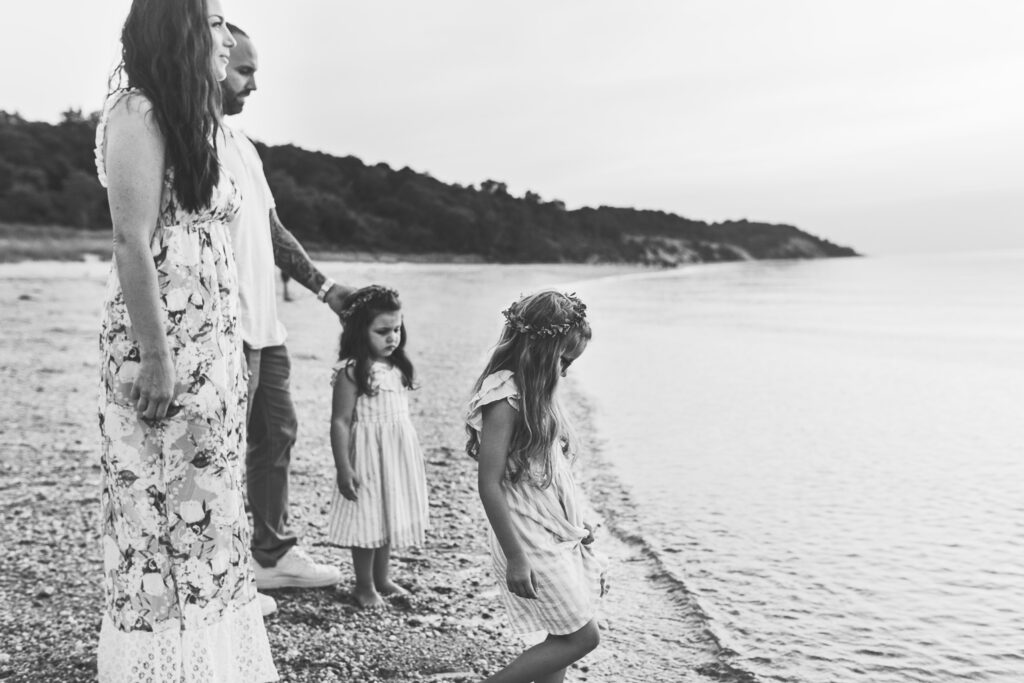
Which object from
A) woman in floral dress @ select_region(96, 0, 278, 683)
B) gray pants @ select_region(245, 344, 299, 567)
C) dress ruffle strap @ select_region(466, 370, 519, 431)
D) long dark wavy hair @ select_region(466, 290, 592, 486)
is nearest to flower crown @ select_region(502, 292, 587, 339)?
long dark wavy hair @ select_region(466, 290, 592, 486)

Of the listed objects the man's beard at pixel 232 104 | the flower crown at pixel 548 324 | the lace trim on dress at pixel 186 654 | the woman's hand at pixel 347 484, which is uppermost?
the man's beard at pixel 232 104

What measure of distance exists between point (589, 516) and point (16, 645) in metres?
2.90

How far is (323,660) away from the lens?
2.81m

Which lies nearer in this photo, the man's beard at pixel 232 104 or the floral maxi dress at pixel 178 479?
the floral maxi dress at pixel 178 479

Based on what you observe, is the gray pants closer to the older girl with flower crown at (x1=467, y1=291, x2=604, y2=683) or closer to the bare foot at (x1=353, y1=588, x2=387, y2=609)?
the bare foot at (x1=353, y1=588, x2=387, y2=609)

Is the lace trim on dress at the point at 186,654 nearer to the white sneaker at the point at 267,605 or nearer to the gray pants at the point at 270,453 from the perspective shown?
the white sneaker at the point at 267,605

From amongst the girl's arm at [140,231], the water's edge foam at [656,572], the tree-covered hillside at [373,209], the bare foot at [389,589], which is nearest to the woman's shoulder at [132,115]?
the girl's arm at [140,231]

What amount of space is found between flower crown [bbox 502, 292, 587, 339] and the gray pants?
1.36 meters

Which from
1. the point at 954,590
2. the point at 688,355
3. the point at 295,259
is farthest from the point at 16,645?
the point at 688,355

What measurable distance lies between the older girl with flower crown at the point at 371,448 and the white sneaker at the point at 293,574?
0.18 metres

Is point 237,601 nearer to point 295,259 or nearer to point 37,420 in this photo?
point 295,259

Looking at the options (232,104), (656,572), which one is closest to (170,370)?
(232,104)

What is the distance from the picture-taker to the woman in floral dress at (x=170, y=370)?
1972 millimetres

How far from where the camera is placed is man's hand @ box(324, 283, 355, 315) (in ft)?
10.8
